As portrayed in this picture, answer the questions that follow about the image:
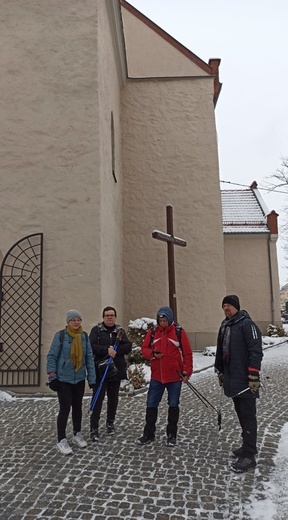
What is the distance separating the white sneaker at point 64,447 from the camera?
15.4 ft

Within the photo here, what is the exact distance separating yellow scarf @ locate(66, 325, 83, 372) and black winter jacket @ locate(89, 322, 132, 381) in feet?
1.07

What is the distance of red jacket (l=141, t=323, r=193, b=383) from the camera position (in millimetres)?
5023

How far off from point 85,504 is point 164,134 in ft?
42.8

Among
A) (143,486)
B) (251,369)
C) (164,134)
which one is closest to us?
(143,486)

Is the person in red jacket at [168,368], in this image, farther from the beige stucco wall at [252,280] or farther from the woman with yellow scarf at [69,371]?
the beige stucco wall at [252,280]

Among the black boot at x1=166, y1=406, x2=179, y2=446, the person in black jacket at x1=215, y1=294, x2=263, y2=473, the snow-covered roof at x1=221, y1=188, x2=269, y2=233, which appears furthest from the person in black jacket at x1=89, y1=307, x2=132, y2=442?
the snow-covered roof at x1=221, y1=188, x2=269, y2=233

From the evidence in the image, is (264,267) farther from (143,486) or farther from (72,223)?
(143,486)

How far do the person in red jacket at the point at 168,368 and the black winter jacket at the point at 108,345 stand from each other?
35 cm

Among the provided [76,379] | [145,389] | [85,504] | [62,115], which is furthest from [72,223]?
[85,504]

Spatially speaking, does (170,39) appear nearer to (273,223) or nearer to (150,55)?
(150,55)

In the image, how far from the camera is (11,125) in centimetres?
895

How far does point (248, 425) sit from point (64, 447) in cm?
206

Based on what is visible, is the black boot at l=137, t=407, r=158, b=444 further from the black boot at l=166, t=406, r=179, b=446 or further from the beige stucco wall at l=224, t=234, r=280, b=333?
the beige stucco wall at l=224, t=234, r=280, b=333

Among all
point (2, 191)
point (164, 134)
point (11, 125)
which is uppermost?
point (164, 134)
